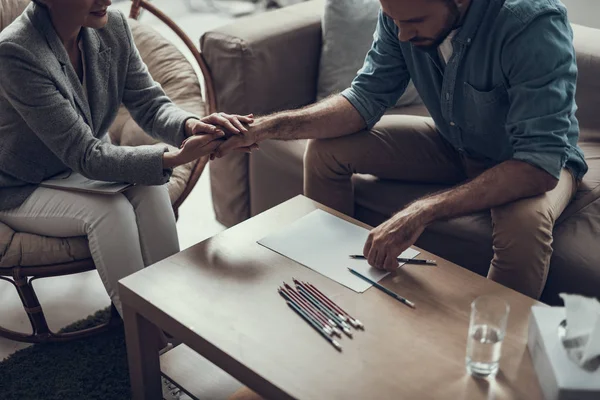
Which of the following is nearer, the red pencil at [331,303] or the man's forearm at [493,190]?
the red pencil at [331,303]

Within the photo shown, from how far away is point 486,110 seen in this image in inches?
71.1

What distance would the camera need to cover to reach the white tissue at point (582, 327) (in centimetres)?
116

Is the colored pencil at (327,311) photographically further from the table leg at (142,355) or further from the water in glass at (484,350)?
the table leg at (142,355)

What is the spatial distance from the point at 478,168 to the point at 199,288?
2.81ft

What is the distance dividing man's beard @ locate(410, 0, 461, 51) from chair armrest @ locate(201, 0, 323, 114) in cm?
65

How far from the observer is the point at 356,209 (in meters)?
2.10

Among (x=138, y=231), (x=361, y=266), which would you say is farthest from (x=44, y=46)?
(x=361, y=266)

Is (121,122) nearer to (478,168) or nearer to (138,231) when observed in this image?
(138,231)

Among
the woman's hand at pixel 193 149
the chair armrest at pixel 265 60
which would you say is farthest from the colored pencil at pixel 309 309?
the chair armrest at pixel 265 60

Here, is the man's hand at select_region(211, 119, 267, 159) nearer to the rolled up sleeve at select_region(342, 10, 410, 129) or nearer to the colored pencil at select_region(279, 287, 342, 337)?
the rolled up sleeve at select_region(342, 10, 410, 129)

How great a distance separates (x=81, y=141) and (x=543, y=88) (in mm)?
1067

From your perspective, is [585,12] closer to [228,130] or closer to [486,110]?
[486,110]

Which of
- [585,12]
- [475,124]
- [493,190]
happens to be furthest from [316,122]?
[585,12]

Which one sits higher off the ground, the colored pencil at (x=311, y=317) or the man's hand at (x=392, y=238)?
the man's hand at (x=392, y=238)
